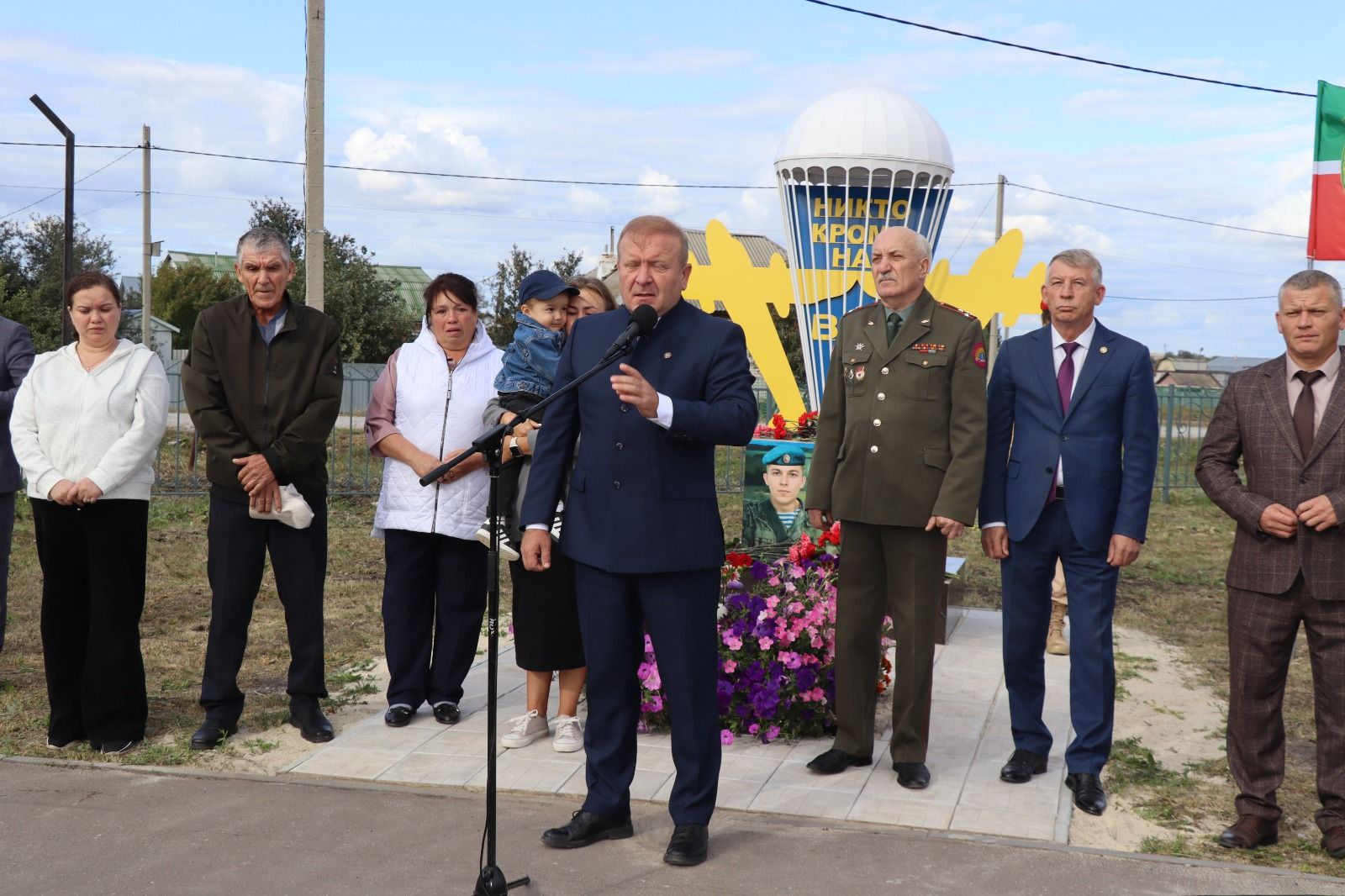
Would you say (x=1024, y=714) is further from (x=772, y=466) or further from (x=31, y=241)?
(x=31, y=241)

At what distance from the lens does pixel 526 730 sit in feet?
17.9

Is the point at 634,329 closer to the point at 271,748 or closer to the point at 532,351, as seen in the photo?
the point at 532,351

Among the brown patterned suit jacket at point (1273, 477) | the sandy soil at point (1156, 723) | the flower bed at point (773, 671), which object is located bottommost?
the sandy soil at point (1156, 723)

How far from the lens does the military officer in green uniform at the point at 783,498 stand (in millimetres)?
7777

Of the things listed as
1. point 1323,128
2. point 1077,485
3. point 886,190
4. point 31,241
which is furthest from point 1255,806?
point 31,241

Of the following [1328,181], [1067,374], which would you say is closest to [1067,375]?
[1067,374]

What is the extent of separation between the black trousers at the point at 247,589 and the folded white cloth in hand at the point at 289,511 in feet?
0.42

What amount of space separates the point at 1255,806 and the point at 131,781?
4.06m

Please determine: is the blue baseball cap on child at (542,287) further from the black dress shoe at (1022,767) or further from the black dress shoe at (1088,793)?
the black dress shoe at (1088,793)

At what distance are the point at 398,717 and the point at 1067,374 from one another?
3163mm

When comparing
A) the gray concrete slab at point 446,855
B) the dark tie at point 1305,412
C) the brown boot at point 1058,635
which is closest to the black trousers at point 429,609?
the gray concrete slab at point 446,855

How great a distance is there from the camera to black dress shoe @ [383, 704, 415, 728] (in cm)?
564

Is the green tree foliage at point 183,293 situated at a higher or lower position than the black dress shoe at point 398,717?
higher

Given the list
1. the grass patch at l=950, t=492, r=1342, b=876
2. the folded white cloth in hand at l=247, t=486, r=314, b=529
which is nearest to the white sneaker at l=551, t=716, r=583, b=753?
the folded white cloth in hand at l=247, t=486, r=314, b=529
